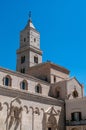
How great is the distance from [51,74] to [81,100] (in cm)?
850

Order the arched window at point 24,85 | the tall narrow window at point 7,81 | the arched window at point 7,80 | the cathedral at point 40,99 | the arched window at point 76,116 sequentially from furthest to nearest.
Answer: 1. the arched window at point 76,116
2. the arched window at point 24,85
3. the tall narrow window at point 7,81
4. the arched window at point 7,80
5. the cathedral at point 40,99

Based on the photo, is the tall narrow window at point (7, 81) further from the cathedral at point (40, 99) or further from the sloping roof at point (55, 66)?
the sloping roof at point (55, 66)

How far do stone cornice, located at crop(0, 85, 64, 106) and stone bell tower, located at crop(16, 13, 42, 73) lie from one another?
43.9 feet

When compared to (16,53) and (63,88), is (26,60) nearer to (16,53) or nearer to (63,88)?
(16,53)

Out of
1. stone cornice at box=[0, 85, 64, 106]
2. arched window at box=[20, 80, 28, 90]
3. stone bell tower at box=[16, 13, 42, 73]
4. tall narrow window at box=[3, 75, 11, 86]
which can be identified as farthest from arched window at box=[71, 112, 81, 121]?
stone bell tower at box=[16, 13, 42, 73]

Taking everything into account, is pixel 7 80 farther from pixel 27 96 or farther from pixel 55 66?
pixel 55 66

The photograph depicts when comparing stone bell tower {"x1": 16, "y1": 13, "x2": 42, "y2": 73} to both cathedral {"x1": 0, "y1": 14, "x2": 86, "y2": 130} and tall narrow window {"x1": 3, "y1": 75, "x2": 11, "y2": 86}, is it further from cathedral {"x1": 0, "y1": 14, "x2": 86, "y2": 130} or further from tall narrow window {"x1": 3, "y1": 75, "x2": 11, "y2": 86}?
tall narrow window {"x1": 3, "y1": 75, "x2": 11, "y2": 86}

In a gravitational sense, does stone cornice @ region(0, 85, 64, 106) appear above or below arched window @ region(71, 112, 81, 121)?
above

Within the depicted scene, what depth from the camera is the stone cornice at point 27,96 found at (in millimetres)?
37562

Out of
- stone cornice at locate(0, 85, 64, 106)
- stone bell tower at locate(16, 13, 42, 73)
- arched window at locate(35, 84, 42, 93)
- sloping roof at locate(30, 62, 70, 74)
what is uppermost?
stone bell tower at locate(16, 13, 42, 73)

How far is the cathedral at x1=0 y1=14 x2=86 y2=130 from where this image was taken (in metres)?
37.9

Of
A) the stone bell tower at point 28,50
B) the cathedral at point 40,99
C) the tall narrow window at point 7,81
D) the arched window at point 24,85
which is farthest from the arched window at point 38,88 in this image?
the stone bell tower at point 28,50

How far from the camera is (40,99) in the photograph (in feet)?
141

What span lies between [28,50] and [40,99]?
17.7m
